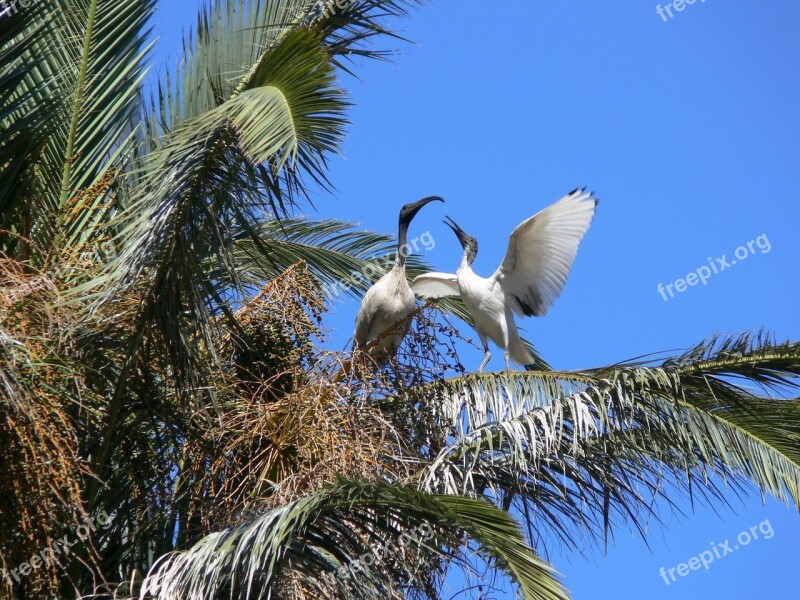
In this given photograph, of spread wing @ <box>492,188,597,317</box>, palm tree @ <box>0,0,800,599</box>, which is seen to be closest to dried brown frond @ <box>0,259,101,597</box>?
palm tree @ <box>0,0,800,599</box>

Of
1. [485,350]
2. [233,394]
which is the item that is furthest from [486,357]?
[233,394]

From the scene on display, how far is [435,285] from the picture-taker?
10.2m

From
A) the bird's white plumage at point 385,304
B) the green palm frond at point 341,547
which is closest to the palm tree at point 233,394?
the green palm frond at point 341,547

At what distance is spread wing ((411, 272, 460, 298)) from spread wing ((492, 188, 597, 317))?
22.0 inches

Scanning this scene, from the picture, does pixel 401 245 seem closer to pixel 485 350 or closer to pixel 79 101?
pixel 485 350

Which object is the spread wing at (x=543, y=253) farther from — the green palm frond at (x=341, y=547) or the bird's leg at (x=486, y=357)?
the green palm frond at (x=341, y=547)

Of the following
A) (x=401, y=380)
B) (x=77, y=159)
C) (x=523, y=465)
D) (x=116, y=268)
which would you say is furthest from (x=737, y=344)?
(x=77, y=159)

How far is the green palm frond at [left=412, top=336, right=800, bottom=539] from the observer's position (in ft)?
22.6

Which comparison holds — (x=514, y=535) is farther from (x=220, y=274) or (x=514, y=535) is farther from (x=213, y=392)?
(x=220, y=274)

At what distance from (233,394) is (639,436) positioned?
7.96ft

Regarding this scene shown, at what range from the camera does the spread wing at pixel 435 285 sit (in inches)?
394

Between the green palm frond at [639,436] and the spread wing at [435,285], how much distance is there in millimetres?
2596

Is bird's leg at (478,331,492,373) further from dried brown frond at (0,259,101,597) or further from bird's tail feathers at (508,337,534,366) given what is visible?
dried brown frond at (0,259,101,597)

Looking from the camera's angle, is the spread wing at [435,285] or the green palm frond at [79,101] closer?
the green palm frond at [79,101]
